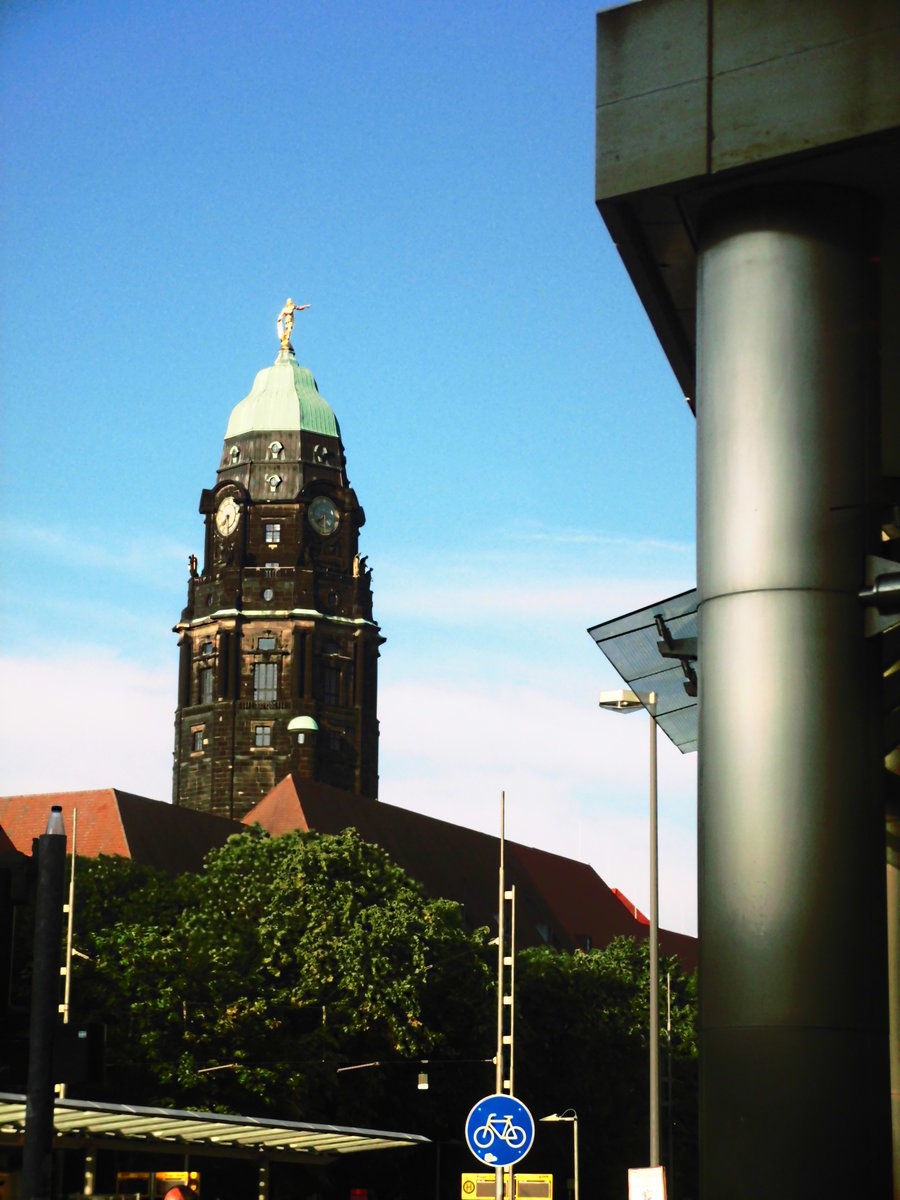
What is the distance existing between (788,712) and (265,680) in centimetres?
11420

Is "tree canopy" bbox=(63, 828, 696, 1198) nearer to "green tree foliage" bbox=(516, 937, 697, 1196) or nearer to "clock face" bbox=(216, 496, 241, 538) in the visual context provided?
"green tree foliage" bbox=(516, 937, 697, 1196)

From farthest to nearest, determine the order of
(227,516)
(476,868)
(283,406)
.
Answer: (283,406)
(227,516)
(476,868)

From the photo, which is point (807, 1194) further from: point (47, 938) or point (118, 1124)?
point (118, 1124)

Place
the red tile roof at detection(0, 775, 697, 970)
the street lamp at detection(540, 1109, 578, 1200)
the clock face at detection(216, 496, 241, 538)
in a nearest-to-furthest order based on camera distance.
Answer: the street lamp at detection(540, 1109, 578, 1200) < the red tile roof at detection(0, 775, 697, 970) < the clock face at detection(216, 496, 241, 538)

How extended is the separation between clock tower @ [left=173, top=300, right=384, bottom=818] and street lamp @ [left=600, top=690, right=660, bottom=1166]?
93823 mm

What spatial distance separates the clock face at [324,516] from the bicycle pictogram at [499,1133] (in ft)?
349

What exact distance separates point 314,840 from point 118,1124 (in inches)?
1788

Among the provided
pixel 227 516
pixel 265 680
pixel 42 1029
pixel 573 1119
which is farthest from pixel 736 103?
pixel 227 516

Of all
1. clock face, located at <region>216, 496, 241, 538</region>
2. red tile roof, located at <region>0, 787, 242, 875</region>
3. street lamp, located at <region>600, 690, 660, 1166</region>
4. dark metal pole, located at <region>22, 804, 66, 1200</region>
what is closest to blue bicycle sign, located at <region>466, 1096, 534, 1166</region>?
street lamp, located at <region>600, 690, 660, 1166</region>

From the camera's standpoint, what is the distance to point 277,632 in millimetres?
122625

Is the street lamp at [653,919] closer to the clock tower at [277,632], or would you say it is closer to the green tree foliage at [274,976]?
the green tree foliage at [274,976]

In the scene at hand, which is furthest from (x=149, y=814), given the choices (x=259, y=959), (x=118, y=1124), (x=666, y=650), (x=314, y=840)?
(x=666, y=650)

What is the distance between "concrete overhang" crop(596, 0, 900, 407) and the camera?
9.30m

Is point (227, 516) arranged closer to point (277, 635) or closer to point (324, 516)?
point (324, 516)
